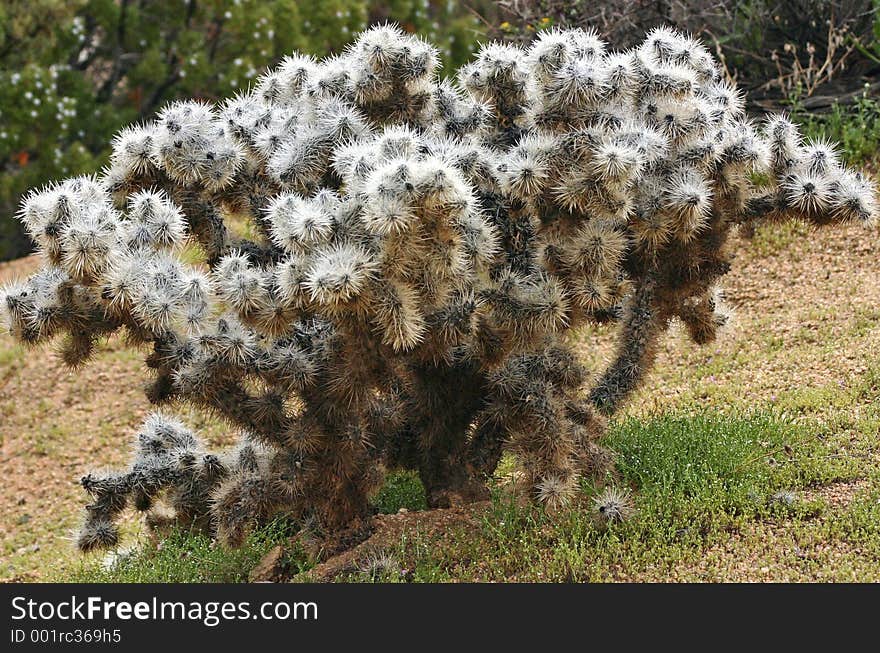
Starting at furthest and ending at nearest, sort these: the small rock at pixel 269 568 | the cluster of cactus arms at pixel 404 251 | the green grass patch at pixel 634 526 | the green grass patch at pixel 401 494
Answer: the green grass patch at pixel 401 494 → the small rock at pixel 269 568 → the green grass patch at pixel 634 526 → the cluster of cactus arms at pixel 404 251

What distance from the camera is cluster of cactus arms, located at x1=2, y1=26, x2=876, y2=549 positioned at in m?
4.22

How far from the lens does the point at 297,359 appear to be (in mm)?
4641

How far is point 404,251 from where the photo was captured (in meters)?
4.05

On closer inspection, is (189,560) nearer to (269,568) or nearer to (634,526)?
(269,568)

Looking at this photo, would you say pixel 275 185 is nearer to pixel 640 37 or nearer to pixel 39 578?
pixel 39 578

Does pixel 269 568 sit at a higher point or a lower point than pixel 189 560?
lower

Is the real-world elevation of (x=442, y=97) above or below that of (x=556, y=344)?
above

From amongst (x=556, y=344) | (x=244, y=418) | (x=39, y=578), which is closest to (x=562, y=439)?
(x=556, y=344)

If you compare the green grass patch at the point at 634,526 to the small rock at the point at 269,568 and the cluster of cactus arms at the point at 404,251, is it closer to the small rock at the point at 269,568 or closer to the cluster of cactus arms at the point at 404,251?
the small rock at the point at 269,568

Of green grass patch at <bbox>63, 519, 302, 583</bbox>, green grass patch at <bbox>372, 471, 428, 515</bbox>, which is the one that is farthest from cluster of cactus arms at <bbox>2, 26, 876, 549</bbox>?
green grass patch at <bbox>372, 471, 428, 515</bbox>

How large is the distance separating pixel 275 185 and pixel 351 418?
45.2 inches

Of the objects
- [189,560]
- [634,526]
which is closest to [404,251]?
[634,526]

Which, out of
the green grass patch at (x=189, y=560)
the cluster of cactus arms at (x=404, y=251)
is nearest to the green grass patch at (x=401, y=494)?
the cluster of cactus arms at (x=404, y=251)

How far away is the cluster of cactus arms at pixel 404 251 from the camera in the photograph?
13.8 feet
